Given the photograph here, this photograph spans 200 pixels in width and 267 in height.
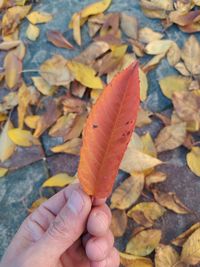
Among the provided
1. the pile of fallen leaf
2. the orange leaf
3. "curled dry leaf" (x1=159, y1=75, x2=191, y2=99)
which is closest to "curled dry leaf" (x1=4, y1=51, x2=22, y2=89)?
the pile of fallen leaf

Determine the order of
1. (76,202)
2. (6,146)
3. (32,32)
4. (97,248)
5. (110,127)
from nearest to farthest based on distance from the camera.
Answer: (110,127) < (76,202) < (97,248) < (6,146) < (32,32)

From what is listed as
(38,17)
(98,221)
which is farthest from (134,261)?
(38,17)

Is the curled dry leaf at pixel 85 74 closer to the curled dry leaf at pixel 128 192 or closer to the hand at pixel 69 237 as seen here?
the curled dry leaf at pixel 128 192

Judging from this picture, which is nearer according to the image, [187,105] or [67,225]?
[67,225]

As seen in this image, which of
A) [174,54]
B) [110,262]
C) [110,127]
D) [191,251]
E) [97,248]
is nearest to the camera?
[110,127]

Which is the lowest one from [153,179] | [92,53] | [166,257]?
[166,257]

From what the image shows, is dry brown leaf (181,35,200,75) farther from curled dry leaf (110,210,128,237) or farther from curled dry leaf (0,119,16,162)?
curled dry leaf (0,119,16,162)

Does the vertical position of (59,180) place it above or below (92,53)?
below

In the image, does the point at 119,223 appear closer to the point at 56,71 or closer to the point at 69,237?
the point at 69,237
